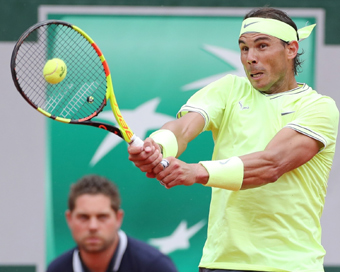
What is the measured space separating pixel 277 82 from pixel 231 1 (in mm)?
1994

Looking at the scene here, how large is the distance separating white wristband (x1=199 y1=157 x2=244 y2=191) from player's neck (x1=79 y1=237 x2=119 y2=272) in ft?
1.68

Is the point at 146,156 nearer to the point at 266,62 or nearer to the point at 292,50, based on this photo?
the point at 266,62

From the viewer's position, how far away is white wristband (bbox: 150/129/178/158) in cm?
314

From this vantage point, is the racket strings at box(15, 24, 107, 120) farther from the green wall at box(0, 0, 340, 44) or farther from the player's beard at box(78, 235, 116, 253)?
the player's beard at box(78, 235, 116, 253)

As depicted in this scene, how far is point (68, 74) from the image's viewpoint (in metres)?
4.41

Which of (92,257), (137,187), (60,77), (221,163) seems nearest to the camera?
(92,257)

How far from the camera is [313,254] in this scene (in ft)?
10.9

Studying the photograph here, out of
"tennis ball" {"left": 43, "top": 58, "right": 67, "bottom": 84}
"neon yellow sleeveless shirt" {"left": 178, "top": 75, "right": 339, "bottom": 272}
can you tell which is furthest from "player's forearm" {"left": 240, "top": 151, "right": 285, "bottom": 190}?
"tennis ball" {"left": 43, "top": 58, "right": 67, "bottom": 84}

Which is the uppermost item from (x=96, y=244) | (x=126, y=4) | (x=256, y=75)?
(x=126, y=4)

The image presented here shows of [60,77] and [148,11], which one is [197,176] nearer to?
[60,77]

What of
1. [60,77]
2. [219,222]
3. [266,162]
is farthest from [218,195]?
[60,77]

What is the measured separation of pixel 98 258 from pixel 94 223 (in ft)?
0.49

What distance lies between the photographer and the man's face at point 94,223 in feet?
9.58

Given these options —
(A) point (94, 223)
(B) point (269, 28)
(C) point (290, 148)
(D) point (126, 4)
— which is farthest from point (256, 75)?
(D) point (126, 4)
